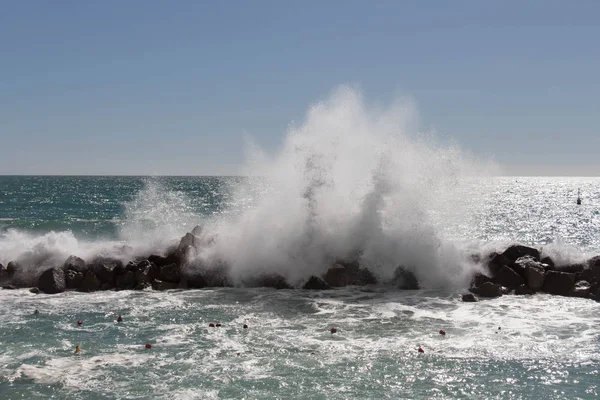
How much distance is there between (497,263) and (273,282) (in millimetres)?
8728

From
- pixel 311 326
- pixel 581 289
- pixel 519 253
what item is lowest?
pixel 311 326

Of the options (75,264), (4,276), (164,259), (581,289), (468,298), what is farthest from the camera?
(164,259)

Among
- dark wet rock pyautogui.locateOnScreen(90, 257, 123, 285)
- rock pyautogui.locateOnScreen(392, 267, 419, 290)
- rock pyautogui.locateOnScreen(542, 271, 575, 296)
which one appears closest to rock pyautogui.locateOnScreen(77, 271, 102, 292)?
dark wet rock pyautogui.locateOnScreen(90, 257, 123, 285)

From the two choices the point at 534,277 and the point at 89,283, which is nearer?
the point at 534,277

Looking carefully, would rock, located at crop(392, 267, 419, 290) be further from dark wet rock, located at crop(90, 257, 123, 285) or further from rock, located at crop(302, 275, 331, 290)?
dark wet rock, located at crop(90, 257, 123, 285)

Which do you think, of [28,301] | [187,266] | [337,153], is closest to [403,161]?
[337,153]

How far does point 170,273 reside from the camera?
20.8 meters

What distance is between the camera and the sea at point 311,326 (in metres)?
10.5

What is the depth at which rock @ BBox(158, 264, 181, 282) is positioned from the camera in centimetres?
2061

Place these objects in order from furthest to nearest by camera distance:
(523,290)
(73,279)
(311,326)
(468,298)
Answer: (73,279) → (523,290) → (468,298) → (311,326)

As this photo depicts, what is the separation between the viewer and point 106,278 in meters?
20.4

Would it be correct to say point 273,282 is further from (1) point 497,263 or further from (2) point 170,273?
(1) point 497,263

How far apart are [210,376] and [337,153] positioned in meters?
16.1

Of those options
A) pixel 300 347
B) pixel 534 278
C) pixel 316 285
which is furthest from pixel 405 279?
pixel 300 347
